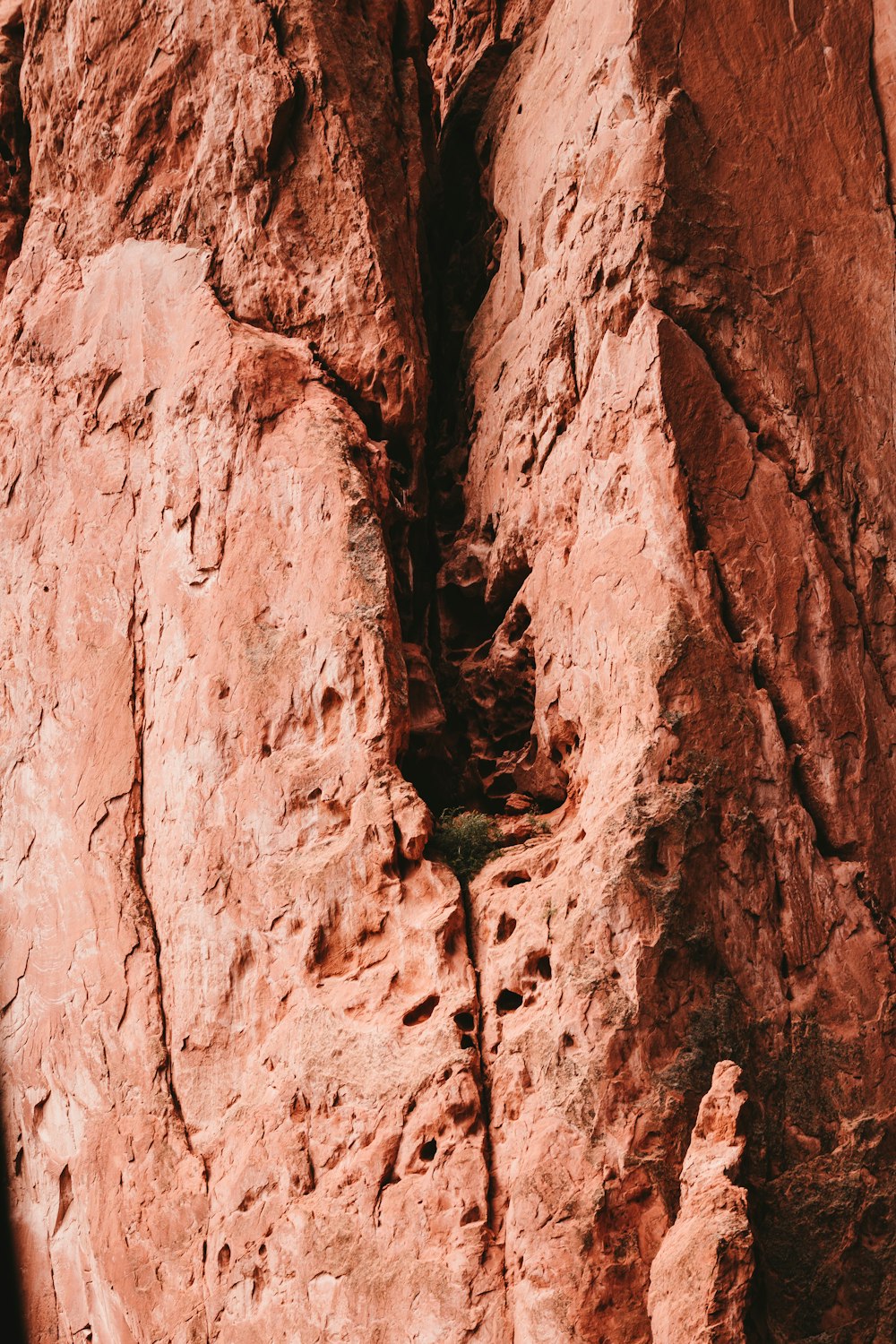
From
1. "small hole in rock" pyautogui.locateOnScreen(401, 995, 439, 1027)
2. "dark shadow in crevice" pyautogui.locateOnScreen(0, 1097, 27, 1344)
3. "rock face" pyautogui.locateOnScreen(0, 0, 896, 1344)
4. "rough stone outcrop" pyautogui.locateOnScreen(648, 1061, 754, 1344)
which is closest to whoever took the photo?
"rough stone outcrop" pyautogui.locateOnScreen(648, 1061, 754, 1344)

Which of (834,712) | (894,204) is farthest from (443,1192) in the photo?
(894,204)

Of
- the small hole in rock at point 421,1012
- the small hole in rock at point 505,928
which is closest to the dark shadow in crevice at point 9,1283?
the small hole in rock at point 421,1012

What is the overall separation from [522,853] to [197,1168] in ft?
10.5

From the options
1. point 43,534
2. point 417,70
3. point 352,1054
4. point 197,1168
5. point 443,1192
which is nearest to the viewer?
point 443,1192

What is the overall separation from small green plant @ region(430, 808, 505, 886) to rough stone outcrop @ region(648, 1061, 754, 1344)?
8.33 ft

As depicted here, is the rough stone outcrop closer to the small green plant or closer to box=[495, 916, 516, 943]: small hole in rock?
box=[495, 916, 516, 943]: small hole in rock

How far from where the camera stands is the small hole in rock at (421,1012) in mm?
9000

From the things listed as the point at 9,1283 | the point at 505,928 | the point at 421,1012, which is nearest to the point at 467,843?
the point at 505,928

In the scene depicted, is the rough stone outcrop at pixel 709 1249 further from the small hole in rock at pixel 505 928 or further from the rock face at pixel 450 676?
the small hole in rock at pixel 505 928

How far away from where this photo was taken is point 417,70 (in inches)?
518

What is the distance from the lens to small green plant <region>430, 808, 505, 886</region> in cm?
976

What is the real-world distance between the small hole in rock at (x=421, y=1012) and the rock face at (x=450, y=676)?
0.21 feet

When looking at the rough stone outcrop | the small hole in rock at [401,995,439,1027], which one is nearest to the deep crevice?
the small hole in rock at [401,995,439,1027]

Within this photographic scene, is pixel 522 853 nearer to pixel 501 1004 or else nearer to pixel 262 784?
pixel 501 1004
